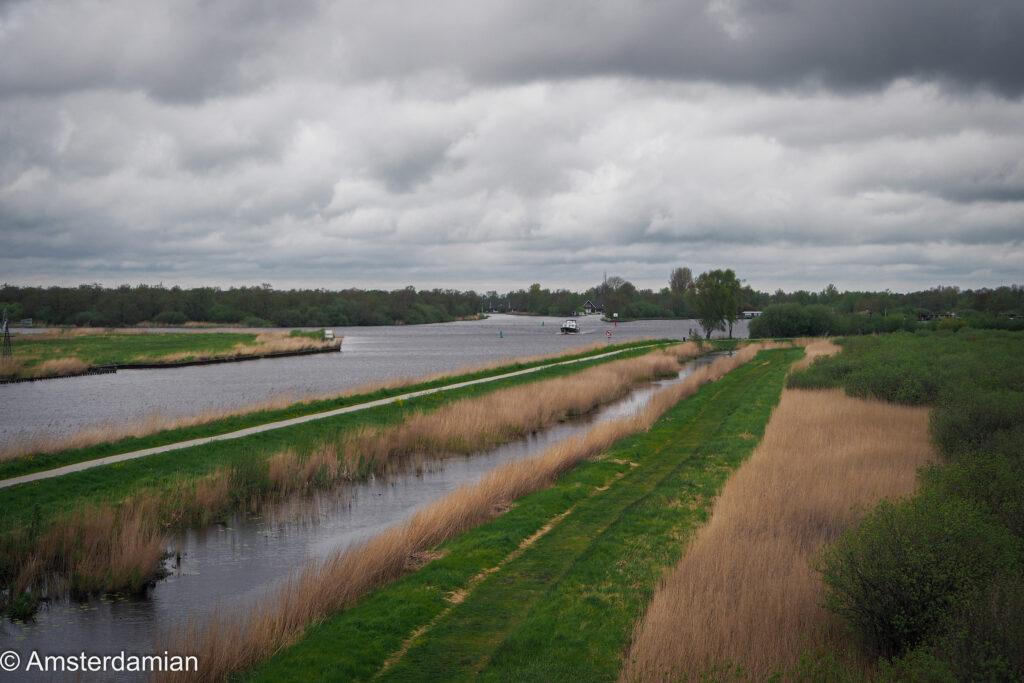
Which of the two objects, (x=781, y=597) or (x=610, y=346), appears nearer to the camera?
(x=781, y=597)

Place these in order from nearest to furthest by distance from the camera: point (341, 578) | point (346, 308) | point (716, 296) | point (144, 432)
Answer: point (341, 578) < point (144, 432) < point (716, 296) < point (346, 308)

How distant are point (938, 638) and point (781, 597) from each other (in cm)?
197

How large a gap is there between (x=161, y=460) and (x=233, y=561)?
251 inches

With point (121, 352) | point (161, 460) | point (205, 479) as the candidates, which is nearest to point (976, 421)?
point (205, 479)

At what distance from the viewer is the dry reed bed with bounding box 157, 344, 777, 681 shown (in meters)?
8.02

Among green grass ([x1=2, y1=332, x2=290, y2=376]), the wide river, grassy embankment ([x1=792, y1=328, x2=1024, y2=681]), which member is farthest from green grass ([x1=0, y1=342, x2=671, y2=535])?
green grass ([x1=2, y1=332, x2=290, y2=376])

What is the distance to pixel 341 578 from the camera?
1012 centimetres

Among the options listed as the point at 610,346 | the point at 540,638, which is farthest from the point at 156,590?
the point at 610,346

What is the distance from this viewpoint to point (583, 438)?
→ 22.2 meters

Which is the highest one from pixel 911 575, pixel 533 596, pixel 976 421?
pixel 976 421

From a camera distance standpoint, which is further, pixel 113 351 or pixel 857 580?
pixel 113 351

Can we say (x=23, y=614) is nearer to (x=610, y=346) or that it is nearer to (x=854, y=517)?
(x=854, y=517)

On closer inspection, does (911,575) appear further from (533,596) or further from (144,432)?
(144,432)

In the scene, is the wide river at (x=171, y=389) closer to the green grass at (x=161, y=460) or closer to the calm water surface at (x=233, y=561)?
the green grass at (x=161, y=460)
